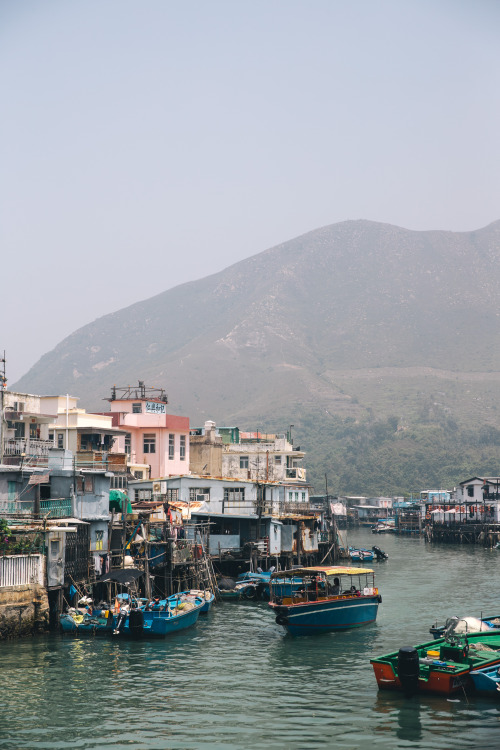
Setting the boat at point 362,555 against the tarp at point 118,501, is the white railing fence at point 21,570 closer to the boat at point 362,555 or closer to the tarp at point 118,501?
the tarp at point 118,501

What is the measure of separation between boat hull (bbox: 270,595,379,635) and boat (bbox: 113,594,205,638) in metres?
4.85

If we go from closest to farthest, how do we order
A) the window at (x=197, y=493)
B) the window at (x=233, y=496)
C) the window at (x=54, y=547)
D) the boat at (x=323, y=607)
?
the window at (x=54, y=547), the boat at (x=323, y=607), the window at (x=197, y=493), the window at (x=233, y=496)

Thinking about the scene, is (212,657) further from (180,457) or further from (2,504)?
(180,457)

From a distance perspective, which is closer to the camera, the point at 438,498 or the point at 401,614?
the point at 401,614

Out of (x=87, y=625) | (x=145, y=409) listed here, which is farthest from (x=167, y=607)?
(x=145, y=409)

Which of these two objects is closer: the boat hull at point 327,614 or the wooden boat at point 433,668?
the wooden boat at point 433,668

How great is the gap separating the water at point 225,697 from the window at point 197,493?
22.7 metres

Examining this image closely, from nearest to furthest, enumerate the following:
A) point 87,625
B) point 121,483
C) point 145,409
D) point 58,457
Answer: point 87,625 < point 58,457 < point 121,483 < point 145,409

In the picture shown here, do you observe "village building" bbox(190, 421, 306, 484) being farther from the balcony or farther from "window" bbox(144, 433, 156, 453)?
"window" bbox(144, 433, 156, 453)

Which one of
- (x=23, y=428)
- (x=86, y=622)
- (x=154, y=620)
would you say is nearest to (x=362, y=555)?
(x=23, y=428)

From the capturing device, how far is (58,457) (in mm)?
52156

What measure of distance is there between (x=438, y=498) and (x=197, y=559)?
4722 inches

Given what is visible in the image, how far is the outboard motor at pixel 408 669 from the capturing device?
32500mm

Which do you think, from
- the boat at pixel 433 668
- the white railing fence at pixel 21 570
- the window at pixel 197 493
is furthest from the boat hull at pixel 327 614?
the window at pixel 197 493
